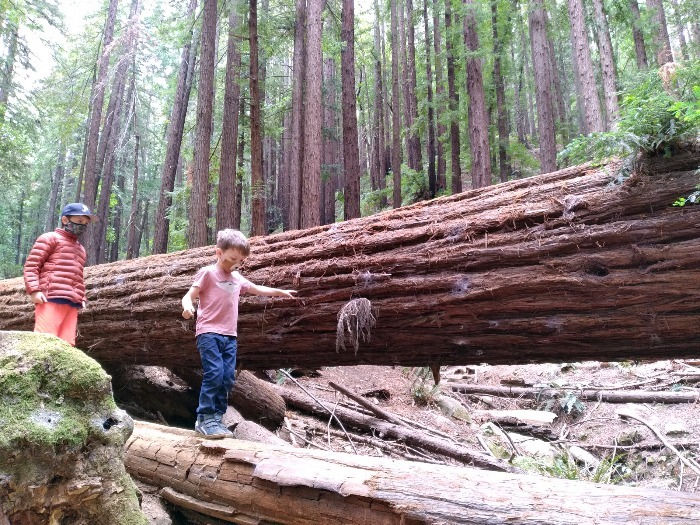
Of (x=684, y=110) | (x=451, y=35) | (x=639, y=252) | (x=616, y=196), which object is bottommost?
(x=639, y=252)

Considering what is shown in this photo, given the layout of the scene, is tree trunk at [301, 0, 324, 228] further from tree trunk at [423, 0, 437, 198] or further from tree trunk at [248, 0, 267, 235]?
tree trunk at [423, 0, 437, 198]

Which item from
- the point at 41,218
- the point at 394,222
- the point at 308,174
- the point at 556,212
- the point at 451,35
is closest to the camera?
the point at 556,212

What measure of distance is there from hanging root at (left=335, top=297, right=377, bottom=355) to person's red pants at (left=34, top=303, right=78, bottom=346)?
2890 mm

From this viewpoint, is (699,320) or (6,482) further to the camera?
(699,320)

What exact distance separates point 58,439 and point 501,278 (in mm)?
2980

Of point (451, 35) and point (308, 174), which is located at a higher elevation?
point (451, 35)

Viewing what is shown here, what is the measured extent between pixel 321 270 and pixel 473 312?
1.44 m

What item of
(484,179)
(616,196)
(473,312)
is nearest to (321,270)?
(473,312)

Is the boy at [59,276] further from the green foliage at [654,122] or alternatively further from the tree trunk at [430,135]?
the tree trunk at [430,135]

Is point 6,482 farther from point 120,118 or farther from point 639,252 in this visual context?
point 120,118

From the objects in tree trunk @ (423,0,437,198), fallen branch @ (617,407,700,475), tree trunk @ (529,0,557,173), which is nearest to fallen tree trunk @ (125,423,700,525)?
fallen branch @ (617,407,700,475)

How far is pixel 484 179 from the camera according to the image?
521 inches

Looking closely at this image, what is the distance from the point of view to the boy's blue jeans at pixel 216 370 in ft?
13.4

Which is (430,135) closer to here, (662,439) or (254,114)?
(254,114)
